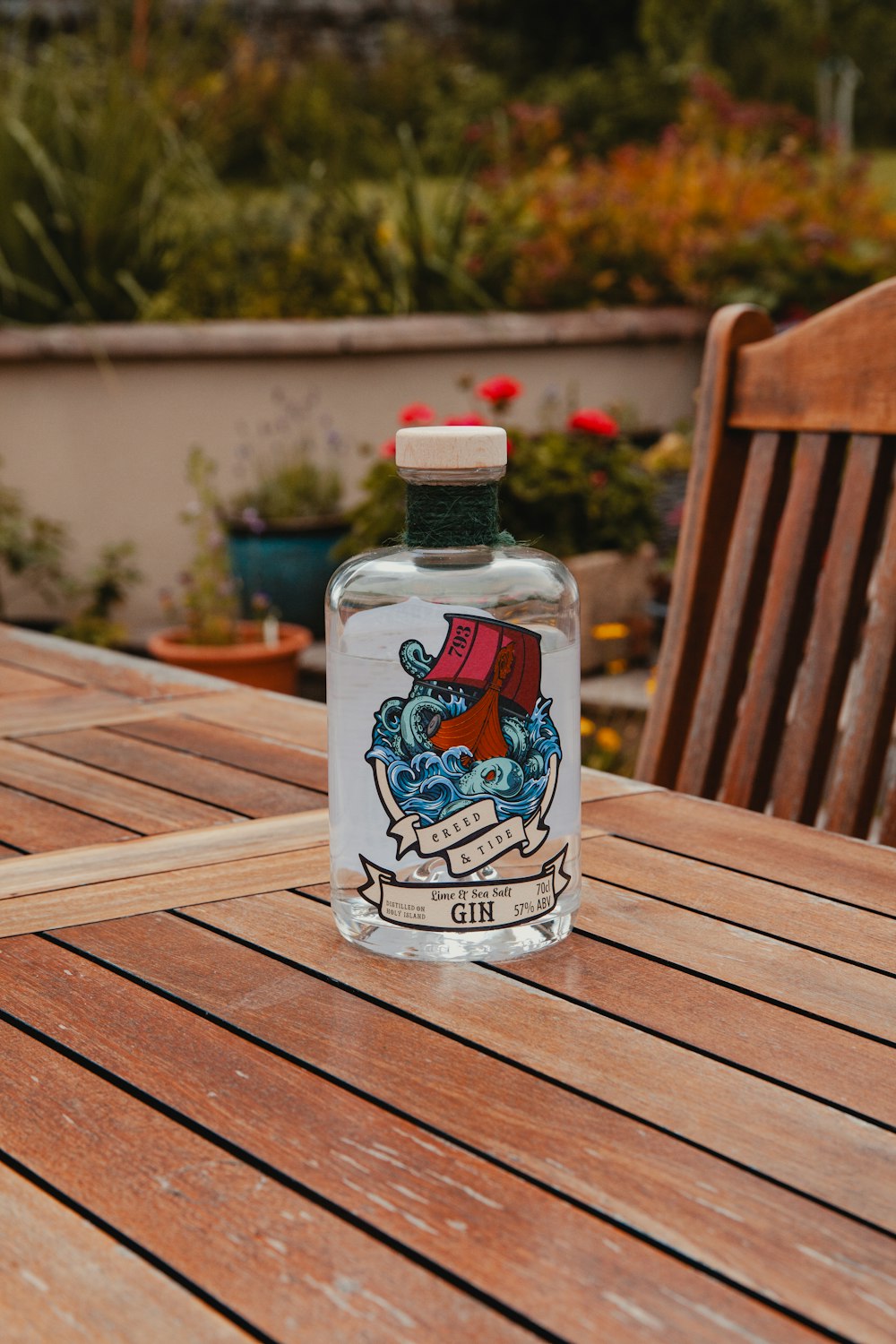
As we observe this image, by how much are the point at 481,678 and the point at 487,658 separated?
0.4 inches

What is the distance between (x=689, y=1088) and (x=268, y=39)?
11.6 metres

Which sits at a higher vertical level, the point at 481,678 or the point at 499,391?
the point at 481,678

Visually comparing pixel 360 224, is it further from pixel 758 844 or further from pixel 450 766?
pixel 450 766

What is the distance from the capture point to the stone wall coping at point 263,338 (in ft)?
14.6

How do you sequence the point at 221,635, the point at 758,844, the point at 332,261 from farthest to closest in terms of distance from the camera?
the point at 332,261, the point at 221,635, the point at 758,844

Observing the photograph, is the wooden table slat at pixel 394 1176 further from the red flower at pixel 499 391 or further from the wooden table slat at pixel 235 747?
the red flower at pixel 499 391

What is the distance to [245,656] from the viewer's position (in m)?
3.60

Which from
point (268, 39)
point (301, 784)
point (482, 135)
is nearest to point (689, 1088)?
point (301, 784)

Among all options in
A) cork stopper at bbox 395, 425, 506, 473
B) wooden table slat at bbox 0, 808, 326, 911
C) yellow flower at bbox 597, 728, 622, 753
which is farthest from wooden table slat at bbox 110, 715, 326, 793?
yellow flower at bbox 597, 728, 622, 753

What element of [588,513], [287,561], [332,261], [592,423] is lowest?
[287,561]

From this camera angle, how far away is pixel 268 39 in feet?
36.3

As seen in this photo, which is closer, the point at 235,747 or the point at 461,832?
the point at 461,832

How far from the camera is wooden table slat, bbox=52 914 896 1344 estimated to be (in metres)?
0.53

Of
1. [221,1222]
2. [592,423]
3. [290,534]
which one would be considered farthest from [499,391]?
[221,1222]
